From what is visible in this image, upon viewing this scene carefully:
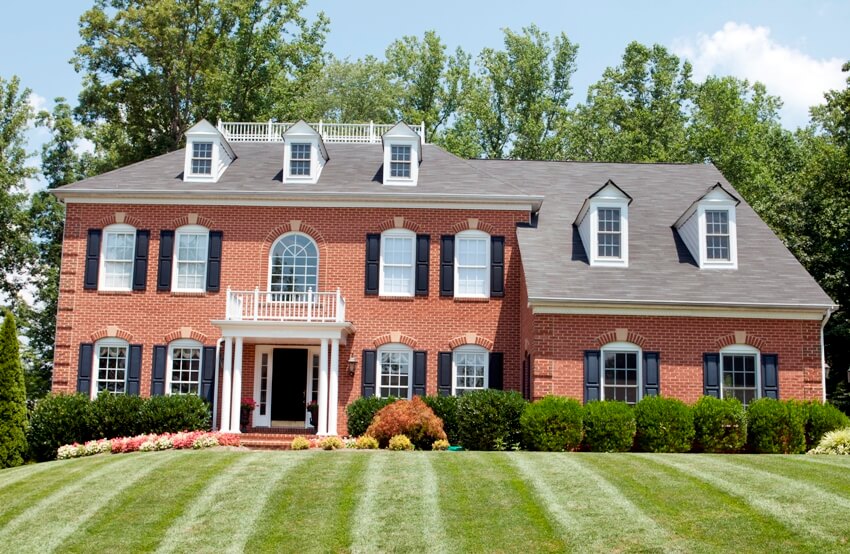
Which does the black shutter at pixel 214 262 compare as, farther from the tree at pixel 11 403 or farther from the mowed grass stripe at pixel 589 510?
the mowed grass stripe at pixel 589 510

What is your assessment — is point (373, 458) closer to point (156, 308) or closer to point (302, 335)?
point (302, 335)

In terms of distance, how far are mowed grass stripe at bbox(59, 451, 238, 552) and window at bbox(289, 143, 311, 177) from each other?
39.9 ft

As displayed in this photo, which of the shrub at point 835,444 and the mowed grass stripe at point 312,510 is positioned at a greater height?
→ the shrub at point 835,444

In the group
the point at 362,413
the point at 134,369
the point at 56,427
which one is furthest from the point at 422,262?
the point at 56,427

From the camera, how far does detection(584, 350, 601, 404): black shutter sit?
891 inches

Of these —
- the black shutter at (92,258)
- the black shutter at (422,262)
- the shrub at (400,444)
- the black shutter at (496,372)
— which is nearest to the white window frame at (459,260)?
the black shutter at (422,262)

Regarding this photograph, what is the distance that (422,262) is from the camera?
25688mm

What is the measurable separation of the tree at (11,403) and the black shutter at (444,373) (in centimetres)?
1052

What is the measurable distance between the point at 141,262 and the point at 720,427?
52.9 feet

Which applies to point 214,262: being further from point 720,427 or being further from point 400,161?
point 720,427

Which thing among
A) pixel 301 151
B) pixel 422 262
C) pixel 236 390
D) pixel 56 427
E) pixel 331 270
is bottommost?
pixel 56 427

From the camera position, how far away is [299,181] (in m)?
26.7

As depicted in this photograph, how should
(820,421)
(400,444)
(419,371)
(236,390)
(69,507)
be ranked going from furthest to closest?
(419,371)
(236,390)
(820,421)
(400,444)
(69,507)

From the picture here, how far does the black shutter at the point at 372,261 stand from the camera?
25625 millimetres
